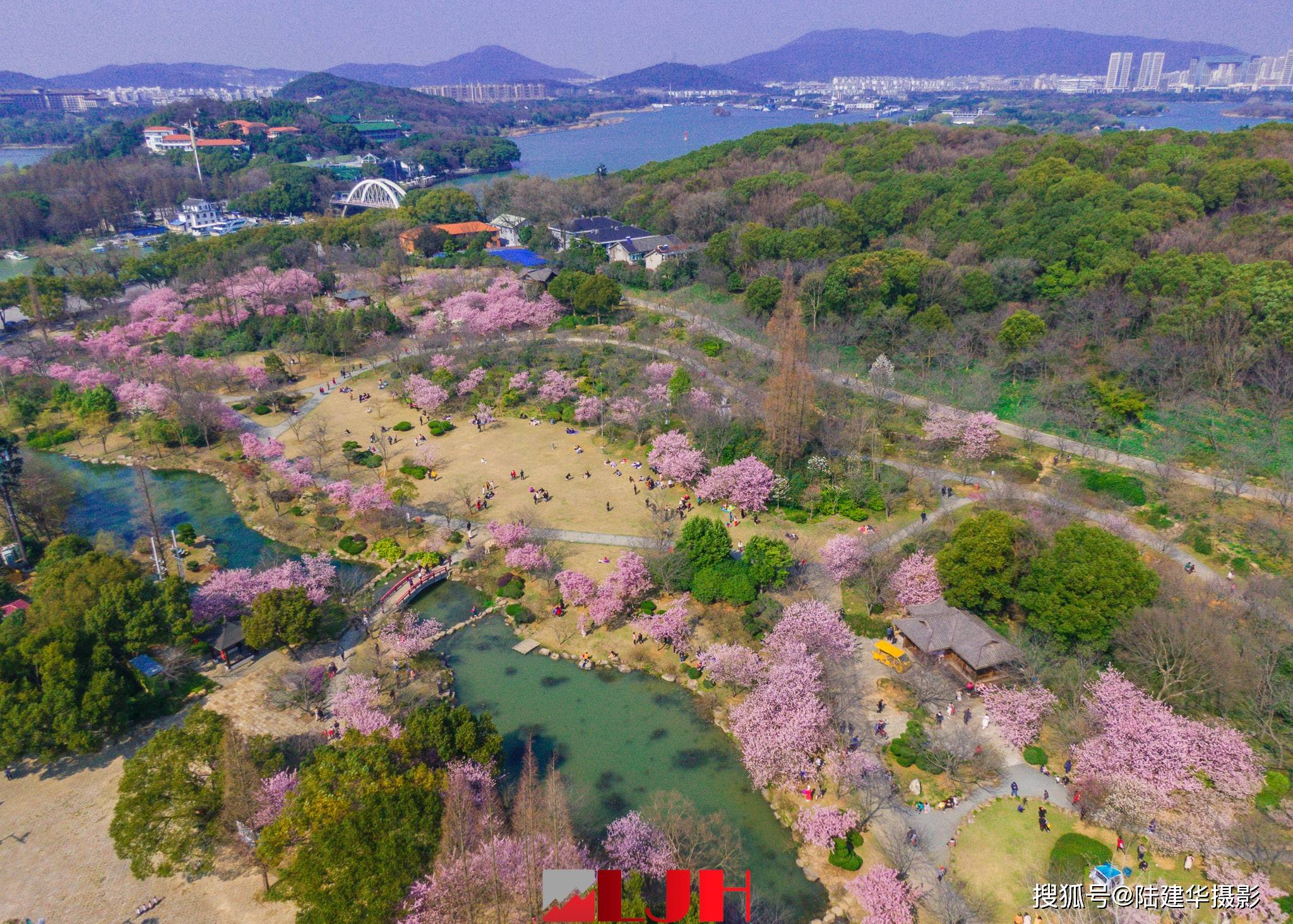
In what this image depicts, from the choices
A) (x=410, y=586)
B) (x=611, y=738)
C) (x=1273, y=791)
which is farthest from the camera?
(x=410, y=586)

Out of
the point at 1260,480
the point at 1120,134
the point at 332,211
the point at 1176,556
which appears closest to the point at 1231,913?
the point at 1176,556

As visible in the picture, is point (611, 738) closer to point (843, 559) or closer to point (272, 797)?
point (272, 797)

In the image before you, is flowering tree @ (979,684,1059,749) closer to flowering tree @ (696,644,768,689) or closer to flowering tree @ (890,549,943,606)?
flowering tree @ (890,549,943,606)

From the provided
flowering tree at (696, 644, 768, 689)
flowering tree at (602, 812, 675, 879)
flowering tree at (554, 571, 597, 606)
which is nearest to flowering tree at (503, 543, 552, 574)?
flowering tree at (554, 571, 597, 606)

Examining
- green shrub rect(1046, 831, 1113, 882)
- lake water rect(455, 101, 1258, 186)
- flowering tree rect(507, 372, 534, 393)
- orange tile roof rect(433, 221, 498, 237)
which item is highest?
lake water rect(455, 101, 1258, 186)

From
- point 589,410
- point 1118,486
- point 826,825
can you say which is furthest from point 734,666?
point 589,410

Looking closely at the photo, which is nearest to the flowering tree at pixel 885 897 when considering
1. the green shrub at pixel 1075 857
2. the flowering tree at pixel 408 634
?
the green shrub at pixel 1075 857

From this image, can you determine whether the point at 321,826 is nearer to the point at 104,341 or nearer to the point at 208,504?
the point at 208,504
